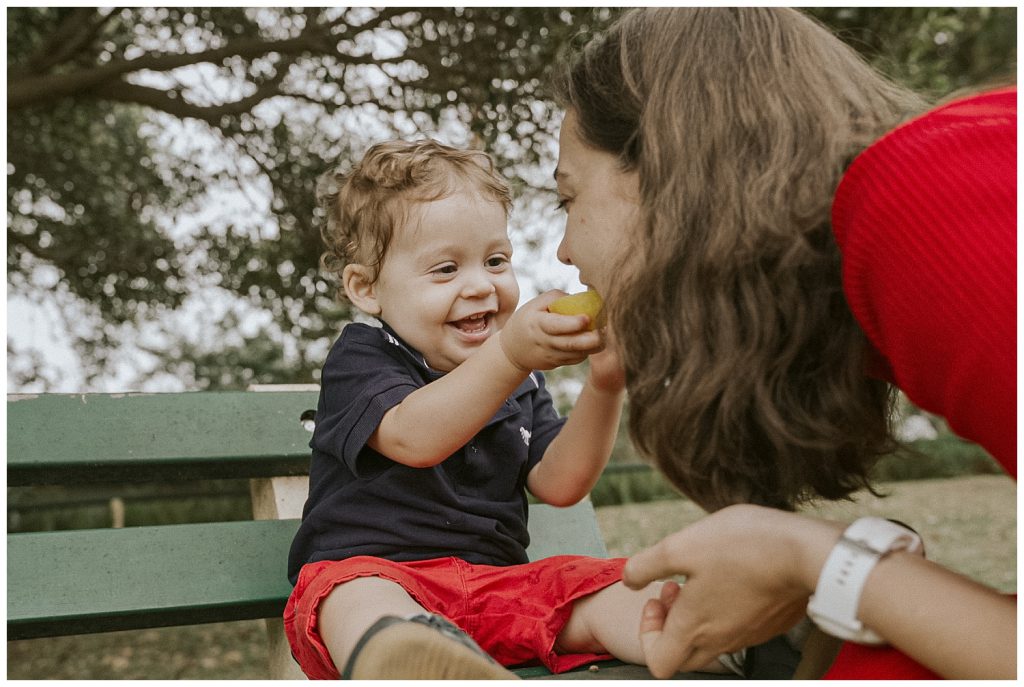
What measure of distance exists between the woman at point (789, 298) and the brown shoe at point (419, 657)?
0.74 ft

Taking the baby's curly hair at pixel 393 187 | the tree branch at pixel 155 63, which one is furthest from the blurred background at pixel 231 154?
the baby's curly hair at pixel 393 187

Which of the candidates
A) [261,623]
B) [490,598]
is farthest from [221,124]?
[490,598]

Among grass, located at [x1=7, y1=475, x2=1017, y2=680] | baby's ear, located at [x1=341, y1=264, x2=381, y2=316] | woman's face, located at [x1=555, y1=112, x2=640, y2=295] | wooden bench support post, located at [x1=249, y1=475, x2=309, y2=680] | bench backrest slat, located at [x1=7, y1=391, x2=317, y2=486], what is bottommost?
grass, located at [x1=7, y1=475, x2=1017, y2=680]

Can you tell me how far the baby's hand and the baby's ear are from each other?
49 centimetres

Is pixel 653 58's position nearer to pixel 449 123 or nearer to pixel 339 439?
pixel 339 439

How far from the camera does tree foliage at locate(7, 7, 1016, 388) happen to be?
4.02 metres

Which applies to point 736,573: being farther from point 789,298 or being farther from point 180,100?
point 180,100

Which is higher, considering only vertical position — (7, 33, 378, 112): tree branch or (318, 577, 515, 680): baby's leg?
(7, 33, 378, 112): tree branch

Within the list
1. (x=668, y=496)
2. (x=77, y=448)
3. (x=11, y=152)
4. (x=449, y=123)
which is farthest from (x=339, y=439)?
(x=668, y=496)

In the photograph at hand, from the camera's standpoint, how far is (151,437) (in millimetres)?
2246

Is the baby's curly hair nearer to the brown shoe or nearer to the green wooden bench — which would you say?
the green wooden bench

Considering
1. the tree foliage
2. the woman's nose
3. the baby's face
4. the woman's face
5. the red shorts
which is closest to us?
the woman's face

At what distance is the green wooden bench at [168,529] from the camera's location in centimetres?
198

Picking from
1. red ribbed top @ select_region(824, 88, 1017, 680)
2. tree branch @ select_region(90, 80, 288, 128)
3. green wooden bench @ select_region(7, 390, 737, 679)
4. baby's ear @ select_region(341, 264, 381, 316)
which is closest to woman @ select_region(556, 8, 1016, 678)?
red ribbed top @ select_region(824, 88, 1017, 680)
